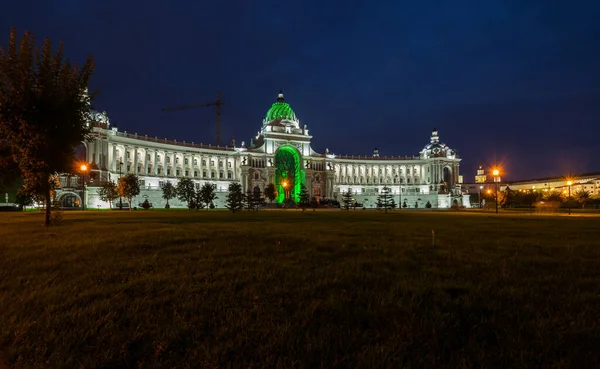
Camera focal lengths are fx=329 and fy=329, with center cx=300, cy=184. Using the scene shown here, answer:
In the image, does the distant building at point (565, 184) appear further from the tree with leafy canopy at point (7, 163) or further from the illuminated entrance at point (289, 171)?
the tree with leafy canopy at point (7, 163)

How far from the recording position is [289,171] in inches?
4375

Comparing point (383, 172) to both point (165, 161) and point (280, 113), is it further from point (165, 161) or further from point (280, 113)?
point (165, 161)

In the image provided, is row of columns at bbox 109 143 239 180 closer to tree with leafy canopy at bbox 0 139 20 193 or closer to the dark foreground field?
tree with leafy canopy at bbox 0 139 20 193

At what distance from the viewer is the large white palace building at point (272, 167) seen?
3172 inches

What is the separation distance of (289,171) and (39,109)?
95.7 metres

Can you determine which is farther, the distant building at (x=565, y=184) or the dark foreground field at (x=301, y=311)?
the distant building at (x=565, y=184)

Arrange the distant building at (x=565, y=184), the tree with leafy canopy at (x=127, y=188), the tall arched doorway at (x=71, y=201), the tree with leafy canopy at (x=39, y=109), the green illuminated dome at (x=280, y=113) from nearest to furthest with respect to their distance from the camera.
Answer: the tree with leafy canopy at (x=39, y=109), the tree with leafy canopy at (x=127, y=188), the tall arched doorway at (x=71, y=201), the green illuminated dome at (x=280, y=113), the distant building at (x=565, y=184)

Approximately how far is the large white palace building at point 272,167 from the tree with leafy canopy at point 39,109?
59624 mm

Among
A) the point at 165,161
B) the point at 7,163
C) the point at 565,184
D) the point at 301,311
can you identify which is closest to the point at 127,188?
the point at 7,163

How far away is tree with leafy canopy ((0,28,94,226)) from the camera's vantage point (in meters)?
15.3

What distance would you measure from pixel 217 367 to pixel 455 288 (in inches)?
144

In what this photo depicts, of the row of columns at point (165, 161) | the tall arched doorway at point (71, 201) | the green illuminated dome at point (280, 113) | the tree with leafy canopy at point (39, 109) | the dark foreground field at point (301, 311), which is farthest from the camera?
the green illuminated dome at point (280, 113)

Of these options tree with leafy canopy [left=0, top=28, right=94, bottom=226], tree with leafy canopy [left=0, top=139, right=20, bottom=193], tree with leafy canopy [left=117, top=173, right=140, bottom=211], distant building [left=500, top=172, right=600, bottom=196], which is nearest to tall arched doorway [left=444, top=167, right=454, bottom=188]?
distant building [left=500, top=172, right=600, bottom=196]

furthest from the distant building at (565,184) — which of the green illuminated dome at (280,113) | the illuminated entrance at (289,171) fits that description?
the green illuminated dome at (280,113)
